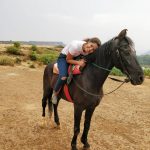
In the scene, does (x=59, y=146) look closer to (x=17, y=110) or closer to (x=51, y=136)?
(x=51, y=136)

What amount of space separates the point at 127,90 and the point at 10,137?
29.4 feet

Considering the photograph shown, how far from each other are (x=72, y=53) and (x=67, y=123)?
320 centimetres

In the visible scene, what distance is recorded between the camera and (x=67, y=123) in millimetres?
9156

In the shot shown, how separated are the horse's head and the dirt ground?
2644 millimetres

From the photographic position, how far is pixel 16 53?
28.9 m

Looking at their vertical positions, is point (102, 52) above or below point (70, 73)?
above

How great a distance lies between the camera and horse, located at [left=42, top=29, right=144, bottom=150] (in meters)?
5.42

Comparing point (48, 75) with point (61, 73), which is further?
point (48, 75)

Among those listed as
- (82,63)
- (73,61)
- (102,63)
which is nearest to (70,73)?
(73,61)

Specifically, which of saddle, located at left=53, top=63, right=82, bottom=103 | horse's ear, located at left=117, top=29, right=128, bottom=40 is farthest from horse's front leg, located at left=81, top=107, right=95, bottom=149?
horse's ear, located at left=117, top=29, right=128, bottom=40

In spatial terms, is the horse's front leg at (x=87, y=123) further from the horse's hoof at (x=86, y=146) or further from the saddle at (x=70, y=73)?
the saddle at (x=70, y=73)

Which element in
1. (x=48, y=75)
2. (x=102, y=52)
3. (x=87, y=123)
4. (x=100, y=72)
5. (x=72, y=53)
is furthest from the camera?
(x=48, y=75)

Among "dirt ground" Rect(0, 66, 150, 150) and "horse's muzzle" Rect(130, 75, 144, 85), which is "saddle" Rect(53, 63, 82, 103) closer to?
→ "dirt ground" Rect(0, 66, 150, 150)

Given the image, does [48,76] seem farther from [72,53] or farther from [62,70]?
[72,53]
